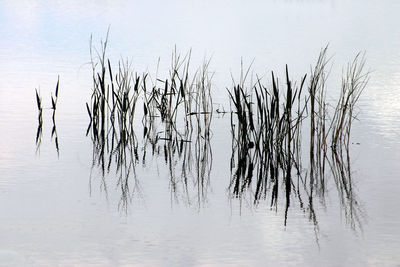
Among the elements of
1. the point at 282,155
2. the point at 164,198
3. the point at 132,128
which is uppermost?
the point at 132,128

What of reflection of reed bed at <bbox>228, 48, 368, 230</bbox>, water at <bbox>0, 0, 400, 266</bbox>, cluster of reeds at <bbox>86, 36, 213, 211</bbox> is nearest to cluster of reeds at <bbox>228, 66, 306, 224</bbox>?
reflection of reed bed at <bbox>228, 48, 368, 230</bbox>

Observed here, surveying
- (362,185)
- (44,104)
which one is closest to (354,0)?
(44,104)

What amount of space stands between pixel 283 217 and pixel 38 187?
1.64m

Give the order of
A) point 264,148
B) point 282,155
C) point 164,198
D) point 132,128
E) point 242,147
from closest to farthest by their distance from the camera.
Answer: point 164,198 < point 282,155 < point 264,148 < point 242,147 < point 132,128

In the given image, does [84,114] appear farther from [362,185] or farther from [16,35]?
[16,35]

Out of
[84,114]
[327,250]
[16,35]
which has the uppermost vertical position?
[16,35]

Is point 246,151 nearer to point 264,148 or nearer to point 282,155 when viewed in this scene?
point 264,148

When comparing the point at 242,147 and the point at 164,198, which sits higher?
the point at 242,147

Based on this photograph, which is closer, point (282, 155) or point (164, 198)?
point (164, 198)

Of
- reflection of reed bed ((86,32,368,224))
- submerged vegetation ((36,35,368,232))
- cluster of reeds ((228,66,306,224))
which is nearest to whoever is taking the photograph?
submerged vegetation ((36,35,368,232))

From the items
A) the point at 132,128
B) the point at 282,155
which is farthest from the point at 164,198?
the point at 132,128

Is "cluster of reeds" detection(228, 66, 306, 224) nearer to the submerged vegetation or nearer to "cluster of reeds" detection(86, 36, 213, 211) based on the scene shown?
the submerged vegetation

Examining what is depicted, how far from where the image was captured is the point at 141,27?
1811 centimetres

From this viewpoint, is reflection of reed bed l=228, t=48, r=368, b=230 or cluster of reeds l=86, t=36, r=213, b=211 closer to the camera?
reflection of reed bed l=228, t=48, r=368, b=230
